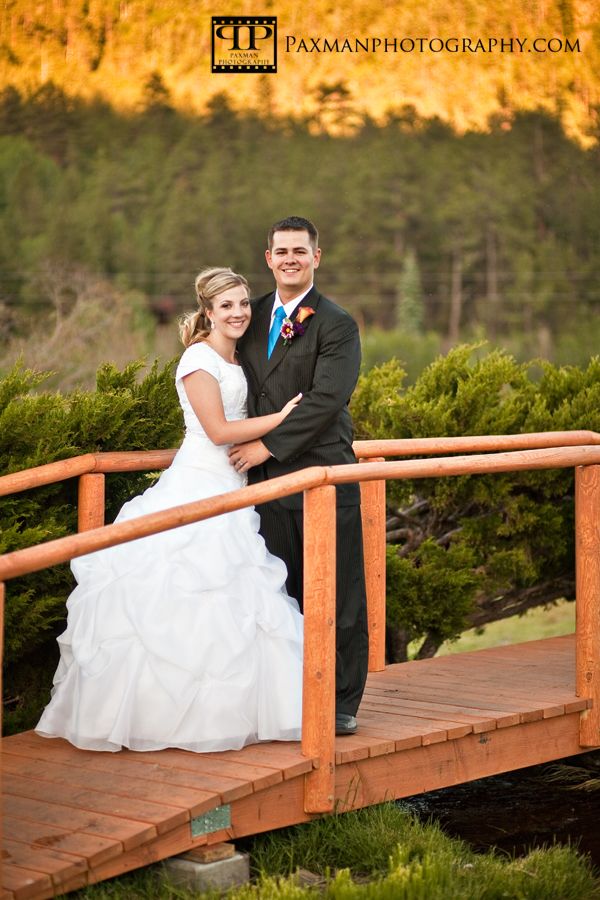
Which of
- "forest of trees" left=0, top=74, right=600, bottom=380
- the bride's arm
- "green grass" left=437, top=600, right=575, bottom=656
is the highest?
"forest of trees" left=0, top=74, right=600, bottom=380

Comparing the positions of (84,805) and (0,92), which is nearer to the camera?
(84,805)

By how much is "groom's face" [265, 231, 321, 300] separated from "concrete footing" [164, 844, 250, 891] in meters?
2.06

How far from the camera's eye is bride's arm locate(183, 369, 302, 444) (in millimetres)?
5078

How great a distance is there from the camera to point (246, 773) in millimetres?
4441

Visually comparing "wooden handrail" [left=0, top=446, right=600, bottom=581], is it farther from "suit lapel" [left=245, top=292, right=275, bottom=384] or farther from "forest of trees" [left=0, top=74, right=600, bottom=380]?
"forest of trees" [left=0, top=74, right=600, bottom=380]

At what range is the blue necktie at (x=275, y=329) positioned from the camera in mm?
5211

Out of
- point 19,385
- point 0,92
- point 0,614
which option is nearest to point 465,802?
point 19,385

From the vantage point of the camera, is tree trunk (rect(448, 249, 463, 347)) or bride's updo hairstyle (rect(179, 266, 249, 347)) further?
tree trunk (rect(448, 249, 463, 347))

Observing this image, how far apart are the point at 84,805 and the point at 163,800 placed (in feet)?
0.82

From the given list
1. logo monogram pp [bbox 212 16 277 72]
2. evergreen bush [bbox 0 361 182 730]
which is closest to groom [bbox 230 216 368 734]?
evergreen bush [bbox 0 361 182 730]

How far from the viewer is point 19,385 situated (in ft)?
18.4

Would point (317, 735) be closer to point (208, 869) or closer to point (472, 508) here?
point (208, 869)

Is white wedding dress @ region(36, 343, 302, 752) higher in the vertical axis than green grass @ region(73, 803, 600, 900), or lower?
higher

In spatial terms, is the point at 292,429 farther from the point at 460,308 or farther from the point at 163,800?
the point at 460,308
